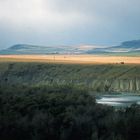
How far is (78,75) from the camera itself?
127500 mm

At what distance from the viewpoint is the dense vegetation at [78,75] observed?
11244 cm

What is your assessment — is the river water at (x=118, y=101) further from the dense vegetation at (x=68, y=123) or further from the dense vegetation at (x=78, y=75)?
the dense vegetation at (x=78, y=75)

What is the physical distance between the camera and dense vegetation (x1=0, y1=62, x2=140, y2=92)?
4427 inches

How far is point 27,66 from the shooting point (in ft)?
465

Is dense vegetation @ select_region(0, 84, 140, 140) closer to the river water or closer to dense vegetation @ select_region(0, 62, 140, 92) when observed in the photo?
the river water

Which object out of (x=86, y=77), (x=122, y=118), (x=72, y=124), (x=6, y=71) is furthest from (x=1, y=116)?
(x=6, y=71)

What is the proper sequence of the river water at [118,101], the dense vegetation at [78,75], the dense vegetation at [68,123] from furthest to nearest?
the dense vegetation at [78,75], the river water at [118,101], the dense vegetation at [68,123]

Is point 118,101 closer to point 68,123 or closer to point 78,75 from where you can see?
point 68,123

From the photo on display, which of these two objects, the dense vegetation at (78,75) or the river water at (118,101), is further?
the dense vegetation at (78,75)

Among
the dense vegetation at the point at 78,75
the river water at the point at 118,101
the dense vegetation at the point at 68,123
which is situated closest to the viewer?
the dense vegetation at the point at 68,123

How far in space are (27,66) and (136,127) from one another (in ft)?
356

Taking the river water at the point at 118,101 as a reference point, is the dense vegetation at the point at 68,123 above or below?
above

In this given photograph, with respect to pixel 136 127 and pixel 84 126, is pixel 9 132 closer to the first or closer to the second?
pixel 84 126

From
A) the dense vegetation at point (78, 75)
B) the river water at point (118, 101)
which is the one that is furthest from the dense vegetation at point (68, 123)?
the dense vegetation at point (78, 75)
